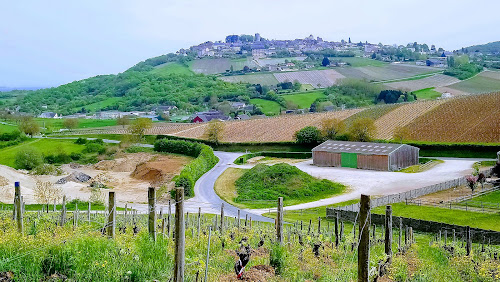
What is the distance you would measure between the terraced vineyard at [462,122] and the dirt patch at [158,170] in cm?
3207

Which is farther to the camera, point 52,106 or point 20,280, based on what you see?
point 52,106

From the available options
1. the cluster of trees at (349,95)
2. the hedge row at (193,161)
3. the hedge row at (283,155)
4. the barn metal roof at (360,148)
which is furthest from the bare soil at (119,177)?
the cluster of trees at (349,95)

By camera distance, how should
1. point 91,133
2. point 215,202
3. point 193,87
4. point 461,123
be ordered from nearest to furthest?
point 215,202 → point 461,123 → point 91,133 → point 193,87

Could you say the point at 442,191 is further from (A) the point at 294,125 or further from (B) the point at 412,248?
(A) the point at 294,125

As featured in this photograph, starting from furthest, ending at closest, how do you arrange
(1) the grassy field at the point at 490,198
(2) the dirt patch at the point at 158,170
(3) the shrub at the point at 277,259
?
(2) the dirt patch at the point at 158,170, (1) the grassy field at the point at 490,198, (3) the shrub at the point at 277,259

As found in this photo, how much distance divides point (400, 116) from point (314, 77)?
89.2 m

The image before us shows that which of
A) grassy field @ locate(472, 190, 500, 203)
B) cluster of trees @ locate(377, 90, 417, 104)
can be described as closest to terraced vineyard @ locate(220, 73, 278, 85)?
cluster of trees @ locate(377, 90, 417, 104)

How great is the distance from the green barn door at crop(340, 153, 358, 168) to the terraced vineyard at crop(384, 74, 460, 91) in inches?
3409

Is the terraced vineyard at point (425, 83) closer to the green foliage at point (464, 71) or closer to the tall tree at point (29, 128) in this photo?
the green foliage at point (464, 71)

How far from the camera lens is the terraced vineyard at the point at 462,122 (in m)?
72.5

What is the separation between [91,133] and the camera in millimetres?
104062

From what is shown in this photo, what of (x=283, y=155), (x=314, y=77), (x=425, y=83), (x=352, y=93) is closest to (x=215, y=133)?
(x=283, y=155)

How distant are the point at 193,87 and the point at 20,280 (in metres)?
164

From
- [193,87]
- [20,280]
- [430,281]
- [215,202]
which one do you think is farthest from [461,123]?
[193,87]
